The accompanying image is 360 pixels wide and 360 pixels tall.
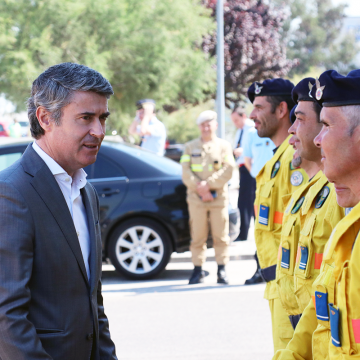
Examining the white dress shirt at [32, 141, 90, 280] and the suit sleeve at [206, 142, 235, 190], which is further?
the suit sleeve at [206, 142, 235, 190]

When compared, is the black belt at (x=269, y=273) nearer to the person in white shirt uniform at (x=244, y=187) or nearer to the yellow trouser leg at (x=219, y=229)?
the yellow trouser leg at (x=219, y=229)

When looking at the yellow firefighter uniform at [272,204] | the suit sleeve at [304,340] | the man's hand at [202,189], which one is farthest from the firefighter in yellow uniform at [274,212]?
the man's hand at [202,189]

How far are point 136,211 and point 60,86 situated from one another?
5.07 m

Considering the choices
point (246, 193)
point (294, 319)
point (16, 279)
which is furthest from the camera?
point (246, 193)

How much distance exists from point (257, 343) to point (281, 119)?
1.99 metres

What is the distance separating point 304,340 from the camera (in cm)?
210

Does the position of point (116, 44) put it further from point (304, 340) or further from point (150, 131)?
point (304, 340)

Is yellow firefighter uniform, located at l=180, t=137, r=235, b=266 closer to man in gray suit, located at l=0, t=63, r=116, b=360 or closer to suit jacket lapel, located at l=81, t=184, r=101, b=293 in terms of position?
suit jacket lapel, located at l=81, t=184, r=101, b=293

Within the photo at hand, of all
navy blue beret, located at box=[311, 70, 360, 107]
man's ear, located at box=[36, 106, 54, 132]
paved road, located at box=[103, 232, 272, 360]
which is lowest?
paved road, located at box=[103, 232, 272, 360]

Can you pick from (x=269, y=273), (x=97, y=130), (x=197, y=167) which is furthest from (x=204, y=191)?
(x=97, y=130)

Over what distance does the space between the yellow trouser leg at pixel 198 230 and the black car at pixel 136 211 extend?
0.59 ft

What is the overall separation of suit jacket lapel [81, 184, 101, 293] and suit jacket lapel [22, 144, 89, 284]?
3.5 inches

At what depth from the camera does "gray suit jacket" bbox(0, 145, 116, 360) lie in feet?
6.34

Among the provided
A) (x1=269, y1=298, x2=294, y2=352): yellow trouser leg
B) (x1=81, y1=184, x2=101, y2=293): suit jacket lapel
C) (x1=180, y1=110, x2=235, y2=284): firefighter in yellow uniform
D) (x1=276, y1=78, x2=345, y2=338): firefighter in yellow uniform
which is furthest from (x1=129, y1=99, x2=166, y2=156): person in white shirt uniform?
(x1=81, y1=184, x2=101, y2=293): suit jacket lapel
